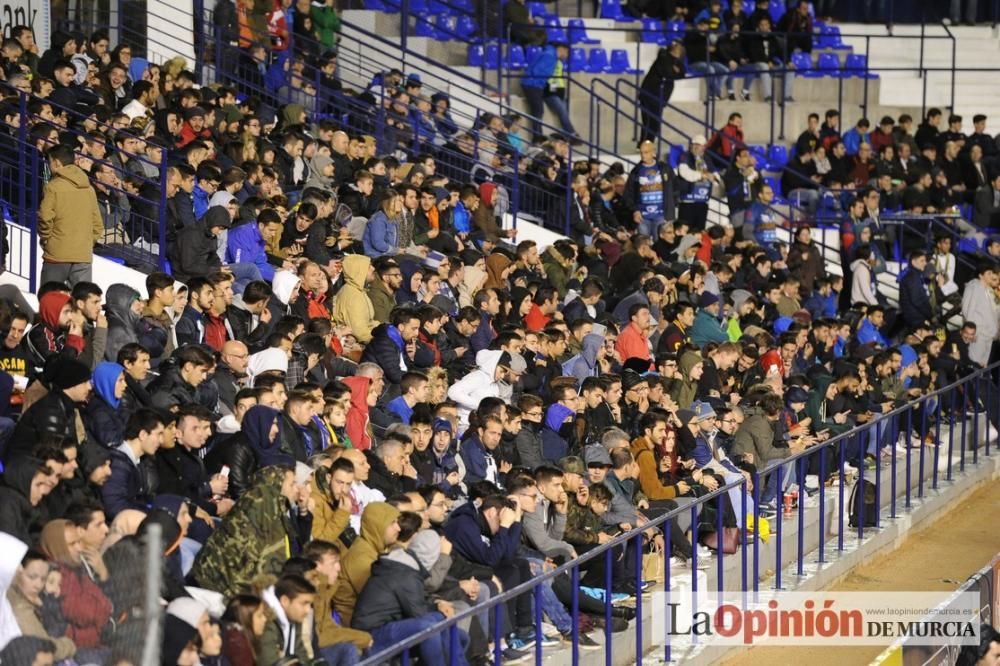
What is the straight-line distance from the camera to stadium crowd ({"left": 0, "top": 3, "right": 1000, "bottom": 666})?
10.3m

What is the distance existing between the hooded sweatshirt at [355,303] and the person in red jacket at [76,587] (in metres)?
6.43

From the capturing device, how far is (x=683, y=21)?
92.0ft

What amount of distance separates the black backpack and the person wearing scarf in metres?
7.22

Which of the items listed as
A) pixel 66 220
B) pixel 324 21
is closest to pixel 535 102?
pixel 324 21

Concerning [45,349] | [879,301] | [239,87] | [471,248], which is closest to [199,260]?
[45,349]

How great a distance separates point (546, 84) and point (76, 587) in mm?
16550

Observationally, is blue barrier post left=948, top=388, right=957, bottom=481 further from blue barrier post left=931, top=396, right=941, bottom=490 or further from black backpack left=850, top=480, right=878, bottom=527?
black backpack left=850, top=480, right=878, bottom=527

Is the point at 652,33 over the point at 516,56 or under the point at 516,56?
over

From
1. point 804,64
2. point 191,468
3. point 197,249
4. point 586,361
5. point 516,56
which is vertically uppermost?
point 516,56

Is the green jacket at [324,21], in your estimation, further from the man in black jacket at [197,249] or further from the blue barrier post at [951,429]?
the blue barrier post at [951,429]

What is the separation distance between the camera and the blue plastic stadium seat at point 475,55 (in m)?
25.2

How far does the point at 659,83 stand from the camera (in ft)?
83.9

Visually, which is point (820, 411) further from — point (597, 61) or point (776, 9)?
point (776, 9)

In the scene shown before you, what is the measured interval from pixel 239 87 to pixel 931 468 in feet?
28.0
